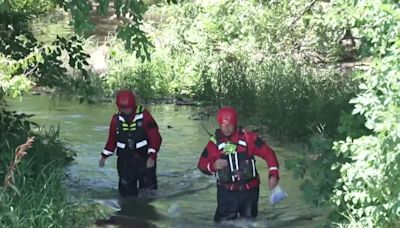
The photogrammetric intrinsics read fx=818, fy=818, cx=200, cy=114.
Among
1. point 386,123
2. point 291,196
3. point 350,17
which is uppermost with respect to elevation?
point 350,17

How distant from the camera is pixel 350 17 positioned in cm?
624

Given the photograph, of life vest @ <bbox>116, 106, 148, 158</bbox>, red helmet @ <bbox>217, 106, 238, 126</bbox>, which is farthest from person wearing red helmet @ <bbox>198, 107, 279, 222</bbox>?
life vest @ <bbox>116, 106, 148, 158</bbox>

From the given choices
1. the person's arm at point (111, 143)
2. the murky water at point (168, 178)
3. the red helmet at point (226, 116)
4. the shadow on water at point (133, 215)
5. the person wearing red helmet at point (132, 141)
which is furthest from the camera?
the person's arm at point (111, 143)

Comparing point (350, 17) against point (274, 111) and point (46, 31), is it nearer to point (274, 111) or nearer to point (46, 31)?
point (274, 111)

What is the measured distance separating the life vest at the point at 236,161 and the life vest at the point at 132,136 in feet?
5.43

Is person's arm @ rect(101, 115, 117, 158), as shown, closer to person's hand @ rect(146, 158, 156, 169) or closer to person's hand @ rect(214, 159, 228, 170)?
person's hand @ rect(146, 158, 156, 169)

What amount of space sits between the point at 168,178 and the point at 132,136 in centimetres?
203

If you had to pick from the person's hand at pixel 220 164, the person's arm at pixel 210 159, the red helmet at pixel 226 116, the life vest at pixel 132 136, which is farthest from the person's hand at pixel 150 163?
the red helmet at pixel 226 116

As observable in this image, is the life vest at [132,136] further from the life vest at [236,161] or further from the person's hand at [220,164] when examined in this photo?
the person's hand at [220,164]

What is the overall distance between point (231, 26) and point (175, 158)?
776 cm

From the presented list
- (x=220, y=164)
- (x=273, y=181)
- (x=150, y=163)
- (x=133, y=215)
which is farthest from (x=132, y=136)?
(x=273, y=181)

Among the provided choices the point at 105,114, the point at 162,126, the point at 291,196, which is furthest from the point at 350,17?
the point at 105,114

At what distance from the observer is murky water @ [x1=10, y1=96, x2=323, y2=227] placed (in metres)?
8.84

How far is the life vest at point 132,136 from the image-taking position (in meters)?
9.16
